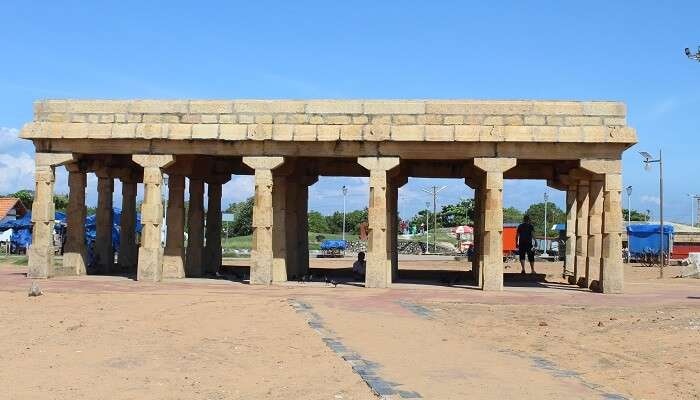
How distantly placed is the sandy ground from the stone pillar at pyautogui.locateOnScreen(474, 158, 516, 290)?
1241mm

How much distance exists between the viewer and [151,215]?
22.6 meters

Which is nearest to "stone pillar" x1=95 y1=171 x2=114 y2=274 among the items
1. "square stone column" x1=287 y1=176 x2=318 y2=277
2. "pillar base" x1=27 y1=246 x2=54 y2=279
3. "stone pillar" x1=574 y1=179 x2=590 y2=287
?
"pillar base" x1=27 y1=246 x2=54 y2=279

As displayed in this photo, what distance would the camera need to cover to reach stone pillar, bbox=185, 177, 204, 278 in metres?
26.5

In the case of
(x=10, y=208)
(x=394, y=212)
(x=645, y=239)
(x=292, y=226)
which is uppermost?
(x=10, y=208)

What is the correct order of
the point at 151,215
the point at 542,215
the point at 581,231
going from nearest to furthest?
the point at 151,215 < the point at 581,231 < the point at 542,215

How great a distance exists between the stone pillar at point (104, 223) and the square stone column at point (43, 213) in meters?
3.85

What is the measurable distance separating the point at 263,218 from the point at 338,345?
11384 millimetres

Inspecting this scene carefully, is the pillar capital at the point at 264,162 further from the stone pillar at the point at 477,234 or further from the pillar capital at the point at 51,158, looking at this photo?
the stone pillar at the point at 477,234

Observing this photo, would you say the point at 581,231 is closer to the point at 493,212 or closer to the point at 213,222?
the point at 493,212

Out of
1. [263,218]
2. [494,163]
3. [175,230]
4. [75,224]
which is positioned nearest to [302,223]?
[175,230]

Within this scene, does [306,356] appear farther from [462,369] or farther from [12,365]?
[12,365]

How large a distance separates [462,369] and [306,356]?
208 centimetres

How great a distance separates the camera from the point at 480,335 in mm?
13203

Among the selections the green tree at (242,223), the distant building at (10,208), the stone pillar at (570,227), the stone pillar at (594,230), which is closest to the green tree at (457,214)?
the green tree at (242,223)
